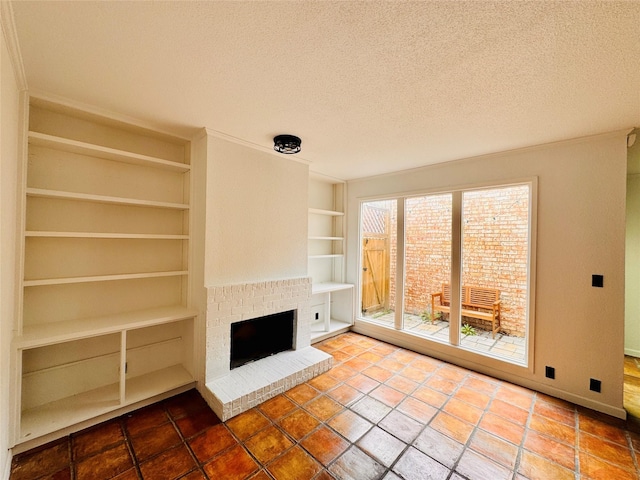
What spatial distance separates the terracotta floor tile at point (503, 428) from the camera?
203 centimetres

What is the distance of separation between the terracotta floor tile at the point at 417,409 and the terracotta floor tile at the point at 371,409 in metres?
0.15

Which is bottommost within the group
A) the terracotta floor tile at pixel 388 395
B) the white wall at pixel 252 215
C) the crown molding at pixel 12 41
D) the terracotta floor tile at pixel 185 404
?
the terracotta floor tile at pixel 185 404

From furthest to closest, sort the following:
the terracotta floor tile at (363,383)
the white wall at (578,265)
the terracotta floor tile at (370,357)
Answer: the terracotta floor tile at (370,357) → the terracotta floor tile at (363,383) → the white wall at (578,265)

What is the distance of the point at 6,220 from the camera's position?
1544 mm

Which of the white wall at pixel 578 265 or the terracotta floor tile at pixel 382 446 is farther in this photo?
the white wall at pixel 578 265

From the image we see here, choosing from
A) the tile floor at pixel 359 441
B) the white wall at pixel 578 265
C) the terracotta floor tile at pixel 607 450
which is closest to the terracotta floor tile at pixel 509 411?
the tile floor at pixel 359 441

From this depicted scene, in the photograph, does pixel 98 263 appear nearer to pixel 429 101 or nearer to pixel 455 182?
pixel 429 101

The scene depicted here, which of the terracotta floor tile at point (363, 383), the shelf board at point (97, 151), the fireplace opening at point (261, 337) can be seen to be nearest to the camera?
the shelf board at point (97, 151)

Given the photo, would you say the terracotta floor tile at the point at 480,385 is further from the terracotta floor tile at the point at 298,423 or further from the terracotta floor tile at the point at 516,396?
the terracotta floor tile at the point at 298,423

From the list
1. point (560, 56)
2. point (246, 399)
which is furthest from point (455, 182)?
point (246, 399)

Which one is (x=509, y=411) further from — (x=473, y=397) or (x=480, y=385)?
(x=480, y=385)

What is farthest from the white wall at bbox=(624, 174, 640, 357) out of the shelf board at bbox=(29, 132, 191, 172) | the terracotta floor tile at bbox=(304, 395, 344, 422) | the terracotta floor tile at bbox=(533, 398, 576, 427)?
the shelf board at bbox=(29, 132, 191, 172)

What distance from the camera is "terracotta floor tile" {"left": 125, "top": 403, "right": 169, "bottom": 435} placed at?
6.81 ft

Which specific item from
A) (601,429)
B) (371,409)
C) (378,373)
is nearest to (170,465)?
(371,409)
